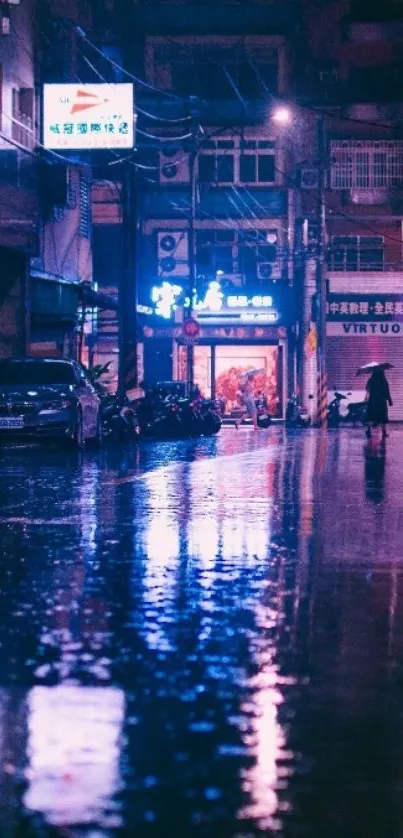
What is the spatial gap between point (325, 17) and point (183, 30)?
264 inches

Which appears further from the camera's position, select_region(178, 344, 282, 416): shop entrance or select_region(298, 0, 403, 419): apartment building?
select_region(178, 344, 282, 416): shop entrance

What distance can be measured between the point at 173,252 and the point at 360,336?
929cm

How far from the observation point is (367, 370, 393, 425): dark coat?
3800 centimetres

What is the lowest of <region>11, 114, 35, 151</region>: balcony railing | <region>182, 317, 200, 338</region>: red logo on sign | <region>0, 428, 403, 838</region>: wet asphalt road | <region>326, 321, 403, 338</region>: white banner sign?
<region>0, 428, 403, 838</region>: wet asphalt road

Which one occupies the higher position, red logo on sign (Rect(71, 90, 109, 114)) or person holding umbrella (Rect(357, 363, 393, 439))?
red logo on sign (Rect(71, 90, 109, 114))

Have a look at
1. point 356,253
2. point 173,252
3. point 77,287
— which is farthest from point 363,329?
point 77,287

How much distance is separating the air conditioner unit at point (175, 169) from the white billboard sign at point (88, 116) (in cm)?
1826

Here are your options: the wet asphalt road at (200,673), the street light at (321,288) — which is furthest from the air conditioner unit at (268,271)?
the wet asphalt road at (200,673)

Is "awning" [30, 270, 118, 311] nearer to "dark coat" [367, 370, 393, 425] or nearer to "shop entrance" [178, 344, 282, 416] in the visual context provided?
"dark coat" [367, 370, 393, 425]

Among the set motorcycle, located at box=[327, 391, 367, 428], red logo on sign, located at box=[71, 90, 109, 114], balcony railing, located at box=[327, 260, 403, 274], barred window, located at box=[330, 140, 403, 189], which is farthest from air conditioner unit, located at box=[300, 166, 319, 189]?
red logo on sign, located at box=[71, 90, 109, 114]

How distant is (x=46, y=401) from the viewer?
2684 cm

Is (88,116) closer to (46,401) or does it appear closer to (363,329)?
(46,401)

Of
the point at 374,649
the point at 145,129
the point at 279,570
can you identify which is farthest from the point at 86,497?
the point at 145,129

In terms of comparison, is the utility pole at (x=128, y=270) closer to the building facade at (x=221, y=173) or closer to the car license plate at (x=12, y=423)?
the car license plate at (x=12, y=423)
